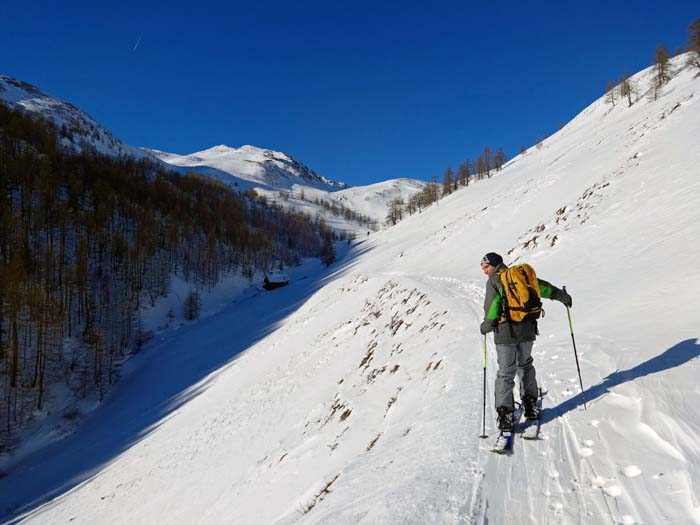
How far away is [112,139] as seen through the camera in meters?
178

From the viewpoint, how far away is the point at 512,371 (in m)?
5.22

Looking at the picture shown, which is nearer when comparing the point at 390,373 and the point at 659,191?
the point at 390,373

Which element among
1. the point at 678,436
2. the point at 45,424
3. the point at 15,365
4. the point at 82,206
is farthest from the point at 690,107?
the point at 82,206

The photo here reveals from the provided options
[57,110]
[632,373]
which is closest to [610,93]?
[632,373]

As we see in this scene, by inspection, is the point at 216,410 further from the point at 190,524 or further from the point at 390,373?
the point at 390,373

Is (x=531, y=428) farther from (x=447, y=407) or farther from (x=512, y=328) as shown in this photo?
(x=447, y=407)

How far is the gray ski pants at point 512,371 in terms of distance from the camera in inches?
202

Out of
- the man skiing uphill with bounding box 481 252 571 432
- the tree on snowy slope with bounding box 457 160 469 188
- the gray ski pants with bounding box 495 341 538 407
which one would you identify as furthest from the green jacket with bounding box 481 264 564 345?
the tree on snowy slope with bounding box 457 160 469 188

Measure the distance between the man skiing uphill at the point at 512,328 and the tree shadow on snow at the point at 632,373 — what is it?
0.61 m

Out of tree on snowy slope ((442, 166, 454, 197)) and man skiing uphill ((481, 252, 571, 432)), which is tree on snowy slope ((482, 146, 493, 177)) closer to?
tree on snowy slope ((442, 166, 454, 197))

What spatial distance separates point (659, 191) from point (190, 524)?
25413mm

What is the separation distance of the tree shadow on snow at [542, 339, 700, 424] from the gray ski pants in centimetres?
Answer: 70

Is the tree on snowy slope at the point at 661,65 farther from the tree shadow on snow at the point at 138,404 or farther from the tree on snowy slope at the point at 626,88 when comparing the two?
the tree shadow on snow at the point at 138,404

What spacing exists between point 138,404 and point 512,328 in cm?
3428
